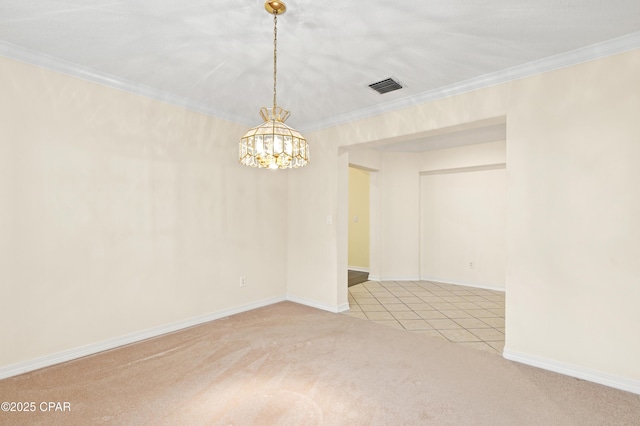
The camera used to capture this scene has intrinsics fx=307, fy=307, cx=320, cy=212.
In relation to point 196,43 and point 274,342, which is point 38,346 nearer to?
point 274,342

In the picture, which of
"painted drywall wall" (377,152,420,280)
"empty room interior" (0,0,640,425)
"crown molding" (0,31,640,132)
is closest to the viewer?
"empty room interior" (0,0,640,425)

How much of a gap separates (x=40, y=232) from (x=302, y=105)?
2.70m

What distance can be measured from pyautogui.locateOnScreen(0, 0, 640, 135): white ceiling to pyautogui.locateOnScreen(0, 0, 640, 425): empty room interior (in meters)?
0.02

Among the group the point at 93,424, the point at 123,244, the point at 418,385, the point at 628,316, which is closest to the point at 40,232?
the point at 123,244

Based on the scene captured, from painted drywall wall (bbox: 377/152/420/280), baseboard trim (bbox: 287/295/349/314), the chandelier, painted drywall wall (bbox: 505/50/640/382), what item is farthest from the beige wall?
painted drywall wall (bbox: 377/152/420/280)

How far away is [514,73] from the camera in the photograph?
2.69 metres

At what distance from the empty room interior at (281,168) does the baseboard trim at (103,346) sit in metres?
0.02

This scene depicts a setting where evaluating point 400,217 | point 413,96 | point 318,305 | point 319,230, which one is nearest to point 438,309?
point 318,305

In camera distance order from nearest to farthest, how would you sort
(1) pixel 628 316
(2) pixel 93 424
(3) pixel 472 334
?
(2) pixel 93 424 → (1) pixel 628 316 → (3) pixel 472 334

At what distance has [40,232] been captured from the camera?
2504 millimetres

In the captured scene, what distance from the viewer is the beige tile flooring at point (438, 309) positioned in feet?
10.7

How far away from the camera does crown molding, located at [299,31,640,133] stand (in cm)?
226

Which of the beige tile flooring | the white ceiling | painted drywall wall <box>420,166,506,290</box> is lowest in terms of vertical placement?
the beige tile flooring

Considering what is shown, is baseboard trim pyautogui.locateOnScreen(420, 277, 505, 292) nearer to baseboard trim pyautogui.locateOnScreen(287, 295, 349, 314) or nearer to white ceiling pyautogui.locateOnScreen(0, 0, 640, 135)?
baseboard trim pyautogui.locateOnScreen(287, 295, 349, 314)
